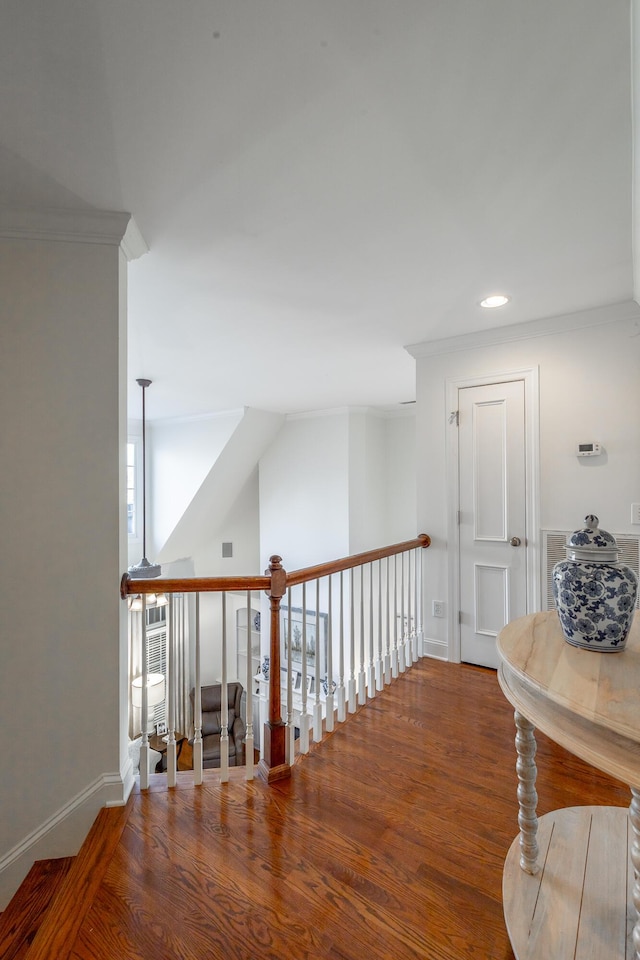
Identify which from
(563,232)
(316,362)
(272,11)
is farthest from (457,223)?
(316,362)

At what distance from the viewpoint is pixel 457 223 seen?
1754mm

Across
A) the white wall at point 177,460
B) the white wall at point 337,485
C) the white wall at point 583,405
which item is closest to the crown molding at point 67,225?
the white wall at point 583,405

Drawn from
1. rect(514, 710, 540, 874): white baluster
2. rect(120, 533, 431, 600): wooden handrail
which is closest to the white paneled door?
rect(120, 533, 431, 600): wooden handrail

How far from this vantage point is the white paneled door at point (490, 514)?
286cm

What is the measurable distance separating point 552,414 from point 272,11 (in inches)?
98.2

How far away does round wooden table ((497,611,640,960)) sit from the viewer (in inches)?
28.9

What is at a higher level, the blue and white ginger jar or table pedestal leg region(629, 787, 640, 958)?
the blue and white ginger jar

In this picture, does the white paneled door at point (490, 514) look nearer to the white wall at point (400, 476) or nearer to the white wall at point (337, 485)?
the white wall at point (337, 485)

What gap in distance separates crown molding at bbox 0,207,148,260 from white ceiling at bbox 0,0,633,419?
0.16 ft

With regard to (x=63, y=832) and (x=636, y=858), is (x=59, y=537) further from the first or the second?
(x=636, y=858)

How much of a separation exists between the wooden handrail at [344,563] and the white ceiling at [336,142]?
1.53 meters

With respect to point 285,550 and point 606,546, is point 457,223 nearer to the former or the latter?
point 606,546

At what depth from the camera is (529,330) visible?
9.22 ft

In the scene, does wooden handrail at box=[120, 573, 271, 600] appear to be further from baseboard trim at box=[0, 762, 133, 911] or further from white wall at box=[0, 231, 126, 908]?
baseboard trim at box=[0, 762, 133, 911]
